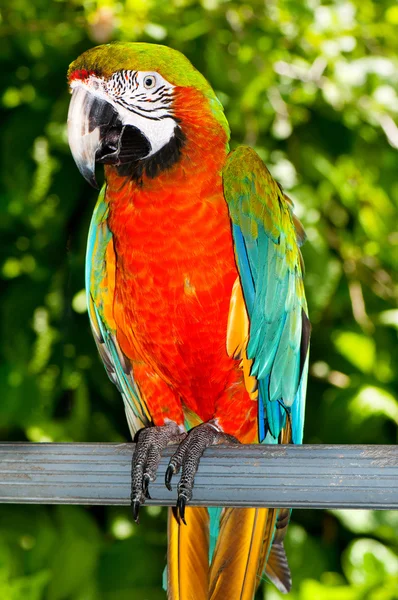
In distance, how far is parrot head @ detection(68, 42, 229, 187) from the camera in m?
0.89

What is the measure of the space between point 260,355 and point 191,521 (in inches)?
9.7

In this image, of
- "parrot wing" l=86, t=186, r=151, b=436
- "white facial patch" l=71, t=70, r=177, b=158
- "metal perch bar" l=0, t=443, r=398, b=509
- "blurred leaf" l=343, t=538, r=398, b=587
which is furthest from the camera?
"blurred leaf" l=343, t=538, r=398, b=587

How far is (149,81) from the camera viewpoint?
3.07 feet

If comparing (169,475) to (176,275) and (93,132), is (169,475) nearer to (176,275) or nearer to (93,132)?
(176,275)

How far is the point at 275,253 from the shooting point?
39.3 inches

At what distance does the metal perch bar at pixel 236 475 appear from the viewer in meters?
0.67

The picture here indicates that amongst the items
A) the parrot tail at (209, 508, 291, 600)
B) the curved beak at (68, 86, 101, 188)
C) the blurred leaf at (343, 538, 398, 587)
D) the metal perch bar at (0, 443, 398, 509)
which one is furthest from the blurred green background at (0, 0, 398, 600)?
the metal perch bar at (0, 443, 398, 509)

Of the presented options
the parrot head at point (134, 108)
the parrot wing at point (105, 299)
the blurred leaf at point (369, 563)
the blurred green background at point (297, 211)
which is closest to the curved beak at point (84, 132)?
the parrot head at point (134, 108)

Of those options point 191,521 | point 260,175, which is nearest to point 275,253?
point 260,175

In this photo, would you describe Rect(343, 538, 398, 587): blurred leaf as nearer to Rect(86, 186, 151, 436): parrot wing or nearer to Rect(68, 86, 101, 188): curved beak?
Rect(86, 186, 151, 436): parrot wing

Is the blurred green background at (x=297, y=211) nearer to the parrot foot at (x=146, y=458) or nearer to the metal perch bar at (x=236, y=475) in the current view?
the parrot foot at (x=146, y=458)

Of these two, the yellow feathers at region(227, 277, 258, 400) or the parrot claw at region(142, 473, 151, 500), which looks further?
the yellow feathers at region(227, 277, 258, 400)

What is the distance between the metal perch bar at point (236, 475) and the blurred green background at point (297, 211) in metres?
0.57

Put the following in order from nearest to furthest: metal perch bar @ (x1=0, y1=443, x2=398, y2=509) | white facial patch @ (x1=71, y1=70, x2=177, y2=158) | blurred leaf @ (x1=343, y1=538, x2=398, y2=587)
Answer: metal perch bar @ (x1=0, y1=443, x2=398, y2=509) < white facial patch @ (x1=71, y1=70, x2=177, y2=158) < blurred leaf @ (x1=343, y1=538, x2=398, y2=587)
